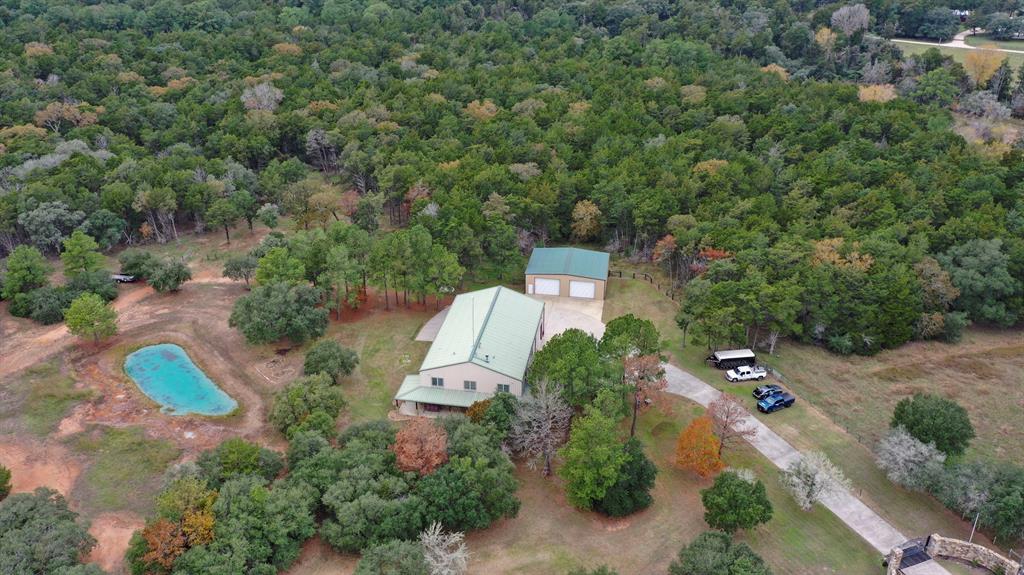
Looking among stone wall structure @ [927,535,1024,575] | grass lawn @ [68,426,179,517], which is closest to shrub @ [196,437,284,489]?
grass lawn @ [68,426,179,517]

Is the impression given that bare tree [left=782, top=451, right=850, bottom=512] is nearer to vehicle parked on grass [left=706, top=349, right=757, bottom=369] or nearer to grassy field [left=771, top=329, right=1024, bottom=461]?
grassy field [left=771, top=329, right=1024, bottom=461]

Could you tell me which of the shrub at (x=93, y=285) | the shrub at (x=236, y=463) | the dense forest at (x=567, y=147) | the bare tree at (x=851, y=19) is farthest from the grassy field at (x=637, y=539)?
the bare tree at (x=851, y=19)

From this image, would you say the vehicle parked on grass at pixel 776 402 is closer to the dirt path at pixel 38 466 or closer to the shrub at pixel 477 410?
the shrub at pixel 477 410

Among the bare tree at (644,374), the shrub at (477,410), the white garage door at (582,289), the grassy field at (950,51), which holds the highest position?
the grassy field at (950,51)

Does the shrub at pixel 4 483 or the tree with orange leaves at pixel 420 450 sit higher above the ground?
the tree with orange leaves at pixel 420 450

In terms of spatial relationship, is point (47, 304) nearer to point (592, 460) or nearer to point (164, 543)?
point (164, 543)
